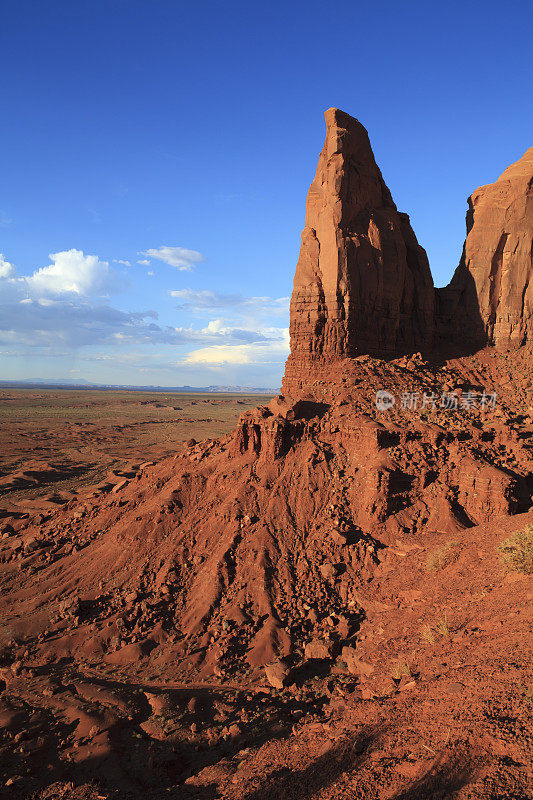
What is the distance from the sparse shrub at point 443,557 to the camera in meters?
14.3

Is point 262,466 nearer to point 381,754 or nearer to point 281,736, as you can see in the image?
point 281,736

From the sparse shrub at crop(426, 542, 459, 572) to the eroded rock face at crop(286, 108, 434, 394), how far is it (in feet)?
42.2

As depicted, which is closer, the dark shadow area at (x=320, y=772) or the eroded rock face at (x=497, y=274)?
the dark shadow area at (x=320, y=772)

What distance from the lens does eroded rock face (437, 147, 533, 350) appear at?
94.4 feet

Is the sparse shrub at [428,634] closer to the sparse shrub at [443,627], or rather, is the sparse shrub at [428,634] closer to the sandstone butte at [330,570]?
the sandstone butte at [330,570]

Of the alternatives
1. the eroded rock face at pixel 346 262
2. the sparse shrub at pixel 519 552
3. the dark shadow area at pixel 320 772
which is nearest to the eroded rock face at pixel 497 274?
the eroded rock face at pixel 346 262

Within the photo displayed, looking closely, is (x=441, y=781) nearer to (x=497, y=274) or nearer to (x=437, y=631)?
(x=437, y=631)

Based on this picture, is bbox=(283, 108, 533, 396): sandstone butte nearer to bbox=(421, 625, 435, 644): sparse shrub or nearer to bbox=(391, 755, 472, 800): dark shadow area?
bbox=(421, 625, 435, 644): sparse shrub

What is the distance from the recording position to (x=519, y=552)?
1180cm

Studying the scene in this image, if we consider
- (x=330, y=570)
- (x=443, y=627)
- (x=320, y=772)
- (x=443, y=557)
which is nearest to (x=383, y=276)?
(x=443, y=557)

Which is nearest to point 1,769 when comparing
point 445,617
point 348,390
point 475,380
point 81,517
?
point 445,617

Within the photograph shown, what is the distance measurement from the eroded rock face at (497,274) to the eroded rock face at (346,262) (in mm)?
6706

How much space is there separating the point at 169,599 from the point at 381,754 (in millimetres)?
11173

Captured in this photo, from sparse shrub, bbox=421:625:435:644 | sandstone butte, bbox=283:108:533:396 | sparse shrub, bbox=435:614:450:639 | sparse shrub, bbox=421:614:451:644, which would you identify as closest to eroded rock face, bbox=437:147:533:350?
sandstone butte, bbox=283:108:533:396
